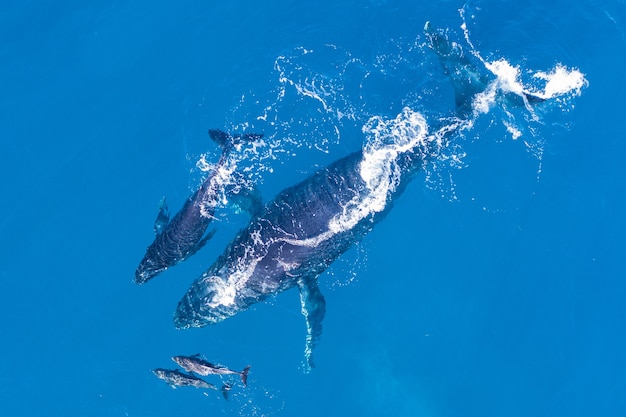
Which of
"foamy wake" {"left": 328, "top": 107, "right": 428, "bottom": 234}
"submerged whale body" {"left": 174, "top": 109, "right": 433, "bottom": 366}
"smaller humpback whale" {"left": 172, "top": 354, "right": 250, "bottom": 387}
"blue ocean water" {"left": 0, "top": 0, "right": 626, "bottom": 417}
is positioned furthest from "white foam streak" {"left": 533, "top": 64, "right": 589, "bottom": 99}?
"smaller humpback whale" {"left": 172, "top": 354, "right": 250, "bottom": 387}

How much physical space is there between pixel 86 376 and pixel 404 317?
1345 centimetres

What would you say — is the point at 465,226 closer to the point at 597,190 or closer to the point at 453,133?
the point at 453,133

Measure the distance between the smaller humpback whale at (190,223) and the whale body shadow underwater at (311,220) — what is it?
1.7 inches

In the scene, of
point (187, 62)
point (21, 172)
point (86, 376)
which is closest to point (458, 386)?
point (86, 376)

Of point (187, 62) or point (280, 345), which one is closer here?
point (280, 345)

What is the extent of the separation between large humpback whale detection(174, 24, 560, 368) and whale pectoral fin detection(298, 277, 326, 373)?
0.04 meters

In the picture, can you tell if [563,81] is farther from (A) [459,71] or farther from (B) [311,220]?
(B) [311,220]

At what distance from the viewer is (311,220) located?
25.4m

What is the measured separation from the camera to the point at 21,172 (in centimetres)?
2914

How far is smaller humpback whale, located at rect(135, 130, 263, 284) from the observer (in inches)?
1020

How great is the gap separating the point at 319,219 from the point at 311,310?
3762 millimetres

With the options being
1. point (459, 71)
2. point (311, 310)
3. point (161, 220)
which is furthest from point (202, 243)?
point (459, 71)

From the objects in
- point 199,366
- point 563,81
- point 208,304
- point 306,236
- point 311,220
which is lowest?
point 199,366

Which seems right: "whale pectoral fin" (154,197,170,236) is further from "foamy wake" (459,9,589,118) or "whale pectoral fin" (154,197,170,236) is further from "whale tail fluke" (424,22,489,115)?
"foamy wake" (459,9,589,118)
